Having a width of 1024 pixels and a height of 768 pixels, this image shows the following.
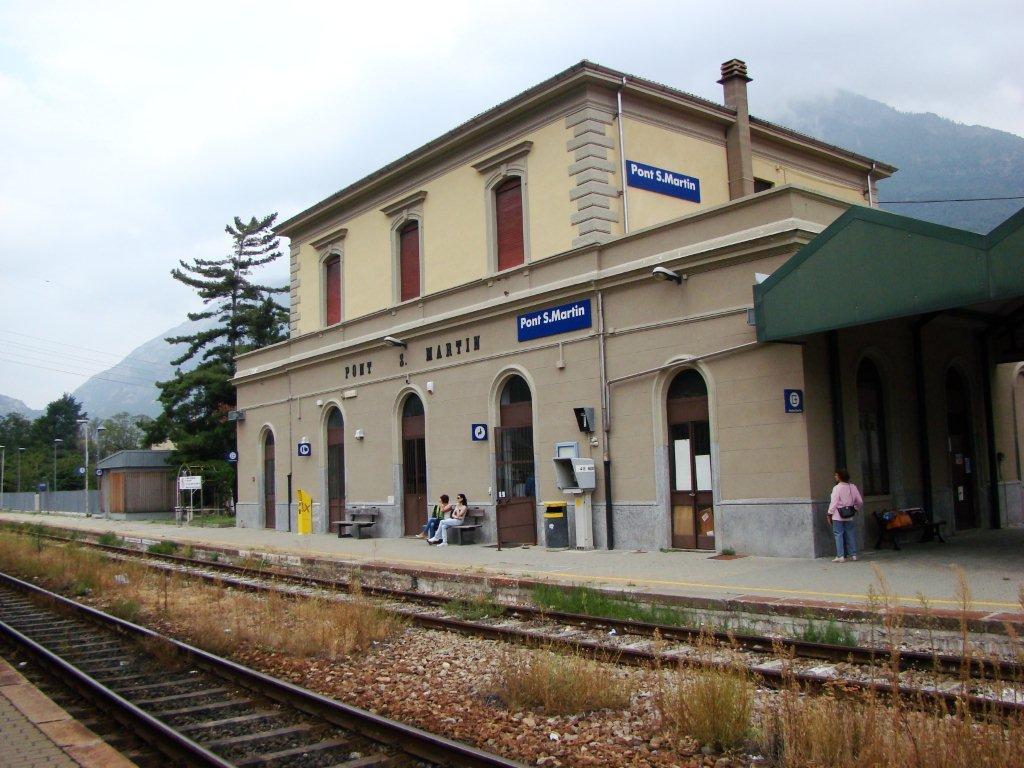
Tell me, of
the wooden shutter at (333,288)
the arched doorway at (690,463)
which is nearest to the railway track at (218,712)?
the arched doorway at (690,463)

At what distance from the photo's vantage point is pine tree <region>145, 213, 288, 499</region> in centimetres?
4688

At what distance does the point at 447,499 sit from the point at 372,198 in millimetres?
9749

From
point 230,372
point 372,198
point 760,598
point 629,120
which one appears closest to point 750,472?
point 760,598

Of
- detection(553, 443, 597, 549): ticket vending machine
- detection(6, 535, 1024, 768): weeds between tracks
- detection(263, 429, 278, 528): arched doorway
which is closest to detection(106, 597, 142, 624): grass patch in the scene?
detection(6, 535, 1024, 768): weeds between tracks

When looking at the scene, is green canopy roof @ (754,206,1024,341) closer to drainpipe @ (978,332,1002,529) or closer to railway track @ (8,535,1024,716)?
railway track @ (8,535,1024,716)

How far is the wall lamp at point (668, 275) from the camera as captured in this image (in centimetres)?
1631

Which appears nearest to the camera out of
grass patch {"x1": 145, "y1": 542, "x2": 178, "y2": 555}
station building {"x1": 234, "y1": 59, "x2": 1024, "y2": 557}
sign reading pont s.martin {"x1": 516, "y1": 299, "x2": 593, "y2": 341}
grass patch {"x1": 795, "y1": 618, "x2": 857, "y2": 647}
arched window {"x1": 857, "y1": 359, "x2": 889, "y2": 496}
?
grass patch {"x1": 795, "y1": 618, "x2": 857, "y2": 647}

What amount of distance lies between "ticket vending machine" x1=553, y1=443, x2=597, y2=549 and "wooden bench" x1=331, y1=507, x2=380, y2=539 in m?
7.84

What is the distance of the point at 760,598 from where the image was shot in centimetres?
1067

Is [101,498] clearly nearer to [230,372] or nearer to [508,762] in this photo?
[230,372]

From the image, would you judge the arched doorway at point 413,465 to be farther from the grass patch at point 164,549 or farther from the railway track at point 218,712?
the railway track at point 218,712

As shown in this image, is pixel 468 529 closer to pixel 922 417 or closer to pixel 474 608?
pixel 474 608

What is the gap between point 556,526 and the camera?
1844 cm

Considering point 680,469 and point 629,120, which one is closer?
point 680,469
